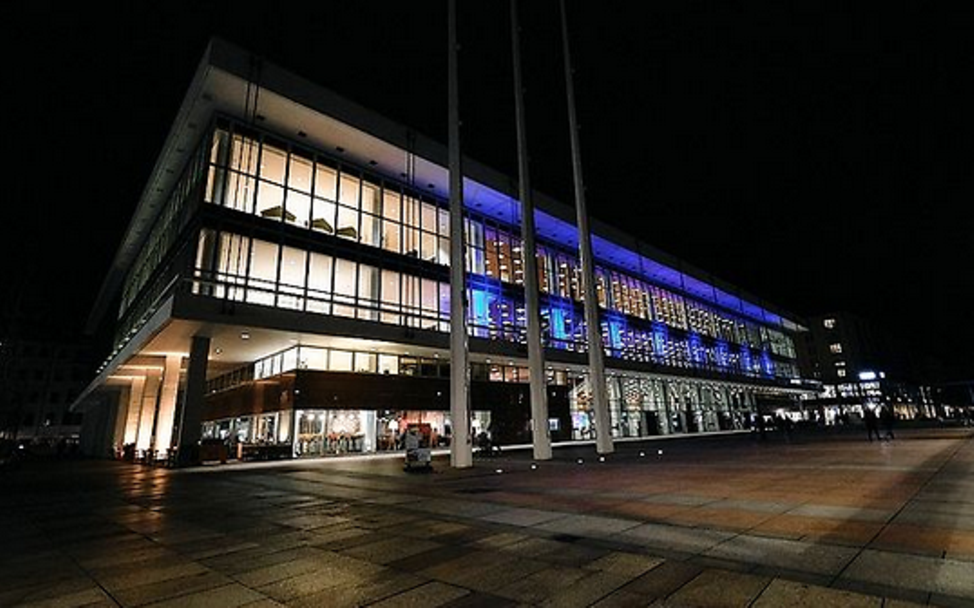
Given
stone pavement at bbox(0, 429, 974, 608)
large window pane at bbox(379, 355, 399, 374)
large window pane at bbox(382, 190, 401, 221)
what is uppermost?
large window pane at bbox(382, 190, 401, 221)

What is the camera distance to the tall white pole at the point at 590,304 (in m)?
22.5

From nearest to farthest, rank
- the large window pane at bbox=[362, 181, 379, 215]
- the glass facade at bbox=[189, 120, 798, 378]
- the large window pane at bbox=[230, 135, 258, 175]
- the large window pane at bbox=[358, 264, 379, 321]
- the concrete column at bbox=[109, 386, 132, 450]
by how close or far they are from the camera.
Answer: the glass facade at bbox=[189, 120, 798, 378] → the large window pane at bbox=[230, 135, 258, 175] → the large window pane at bbox=[358, 264, 379, 321] → the large window pane at bbox=[362, 181, 379, 215] → the concrete column at bbox=[109, 386, 132, 450]

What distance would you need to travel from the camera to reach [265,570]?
5.12 metres

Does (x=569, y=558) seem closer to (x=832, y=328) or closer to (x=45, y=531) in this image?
(x=45, y=531)

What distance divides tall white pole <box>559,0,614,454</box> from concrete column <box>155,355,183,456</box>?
25.1 meters

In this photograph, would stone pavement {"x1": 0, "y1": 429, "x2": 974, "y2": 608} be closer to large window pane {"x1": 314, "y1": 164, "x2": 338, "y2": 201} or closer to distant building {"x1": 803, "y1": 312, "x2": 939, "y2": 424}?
large window pane {"x1": 314, "y1": 164, "x2": 338, "y2": 201}

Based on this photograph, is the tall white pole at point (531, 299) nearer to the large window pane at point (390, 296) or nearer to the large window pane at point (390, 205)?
the large window pane at point (390, 296)

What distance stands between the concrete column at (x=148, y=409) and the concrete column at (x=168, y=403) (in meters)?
6.13

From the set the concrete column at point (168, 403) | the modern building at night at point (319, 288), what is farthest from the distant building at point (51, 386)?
the concrete column at point (168, 403)

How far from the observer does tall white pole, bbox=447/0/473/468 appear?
17.7m

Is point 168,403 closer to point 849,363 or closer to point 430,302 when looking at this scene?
point 430,302

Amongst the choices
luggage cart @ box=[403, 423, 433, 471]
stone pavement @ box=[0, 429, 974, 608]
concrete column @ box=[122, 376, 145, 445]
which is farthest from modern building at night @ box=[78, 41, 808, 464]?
stone pavement @ box=[0, 429, 974, 608]

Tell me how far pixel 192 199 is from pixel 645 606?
29047 mm

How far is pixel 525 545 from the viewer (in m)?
5.86
